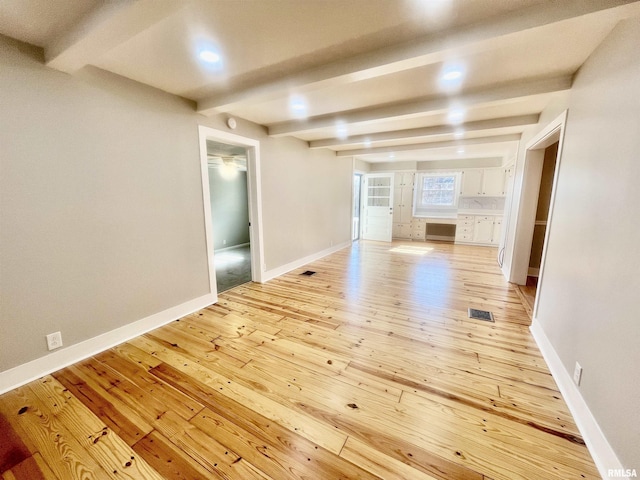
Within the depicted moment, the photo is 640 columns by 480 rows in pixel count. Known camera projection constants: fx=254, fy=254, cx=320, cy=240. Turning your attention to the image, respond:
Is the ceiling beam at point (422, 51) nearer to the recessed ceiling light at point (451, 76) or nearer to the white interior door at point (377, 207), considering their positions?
the recessed ceiling light at point (451, 76)

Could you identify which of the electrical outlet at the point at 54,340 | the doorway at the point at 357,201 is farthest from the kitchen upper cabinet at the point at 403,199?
the electrical outlet at the point at 54,340

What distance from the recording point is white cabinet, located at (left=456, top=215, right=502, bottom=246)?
22.1ft

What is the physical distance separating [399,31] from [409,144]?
3571 millimetres

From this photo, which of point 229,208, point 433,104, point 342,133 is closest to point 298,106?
point 342,133

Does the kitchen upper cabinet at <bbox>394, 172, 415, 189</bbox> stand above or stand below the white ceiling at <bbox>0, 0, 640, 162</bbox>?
below

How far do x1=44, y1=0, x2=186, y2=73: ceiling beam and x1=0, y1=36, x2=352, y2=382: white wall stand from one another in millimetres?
285

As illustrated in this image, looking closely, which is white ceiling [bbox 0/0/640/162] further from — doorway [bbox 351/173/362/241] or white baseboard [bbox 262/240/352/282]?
doorway [bbox 351/173/362/241]

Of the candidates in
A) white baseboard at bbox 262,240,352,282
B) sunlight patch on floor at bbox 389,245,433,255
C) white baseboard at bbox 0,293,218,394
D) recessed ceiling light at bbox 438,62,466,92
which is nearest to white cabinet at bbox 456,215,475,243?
sunlight patch on floor at bbox 389,245,433,255

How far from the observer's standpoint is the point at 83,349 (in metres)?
2.18

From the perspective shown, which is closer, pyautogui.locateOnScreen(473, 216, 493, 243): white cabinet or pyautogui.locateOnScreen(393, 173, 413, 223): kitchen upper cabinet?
pyautogui.locateOnScreen(473, 216, 493, 243): white cabinet

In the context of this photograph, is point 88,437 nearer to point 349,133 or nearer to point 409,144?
point 349,133

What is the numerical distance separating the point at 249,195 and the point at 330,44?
2.51 m

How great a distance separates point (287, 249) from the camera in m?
4.64

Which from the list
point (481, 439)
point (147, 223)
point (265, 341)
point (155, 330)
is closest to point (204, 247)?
point (147, 223)
